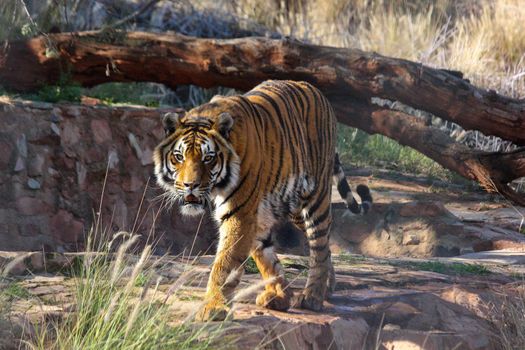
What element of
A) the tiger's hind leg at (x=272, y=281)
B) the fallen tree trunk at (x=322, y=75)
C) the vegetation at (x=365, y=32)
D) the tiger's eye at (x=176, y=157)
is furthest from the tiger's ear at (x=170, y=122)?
the fallen tree trunk at (x=322, y=75)

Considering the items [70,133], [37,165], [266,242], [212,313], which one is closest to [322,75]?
[70,133]

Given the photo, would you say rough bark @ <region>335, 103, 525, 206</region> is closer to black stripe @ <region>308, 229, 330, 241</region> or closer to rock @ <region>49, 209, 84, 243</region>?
rock @ <region>49, 209, 84, 243</region>

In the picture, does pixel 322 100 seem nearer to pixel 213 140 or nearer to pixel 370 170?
pixel 213 140

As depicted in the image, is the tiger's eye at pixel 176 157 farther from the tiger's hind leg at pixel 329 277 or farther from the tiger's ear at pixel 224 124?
the tiger's hind leg at pixel 329 277

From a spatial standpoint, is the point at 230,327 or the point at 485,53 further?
the point at 485,53

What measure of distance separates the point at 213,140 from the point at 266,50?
440 cm

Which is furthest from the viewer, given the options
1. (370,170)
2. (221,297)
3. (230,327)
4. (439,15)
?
(439,15)

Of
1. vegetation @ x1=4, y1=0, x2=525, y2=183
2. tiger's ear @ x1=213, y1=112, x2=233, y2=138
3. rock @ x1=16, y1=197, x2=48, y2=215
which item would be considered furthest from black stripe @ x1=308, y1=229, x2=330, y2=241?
vegetation @ x1=4, y1=0, x2=525, y2=183

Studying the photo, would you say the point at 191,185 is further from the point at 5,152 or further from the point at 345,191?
the point at 5,152

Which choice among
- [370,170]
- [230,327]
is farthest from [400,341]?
[370,170]

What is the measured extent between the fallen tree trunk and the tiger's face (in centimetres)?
404

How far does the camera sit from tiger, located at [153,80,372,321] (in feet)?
18.4

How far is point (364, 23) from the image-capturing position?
19891mm

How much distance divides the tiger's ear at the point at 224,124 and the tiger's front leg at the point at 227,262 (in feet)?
1.86
